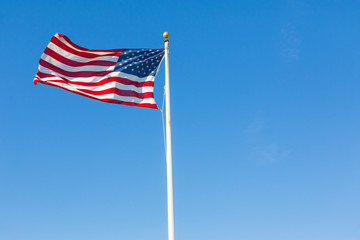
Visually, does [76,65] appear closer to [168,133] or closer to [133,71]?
[133,71]

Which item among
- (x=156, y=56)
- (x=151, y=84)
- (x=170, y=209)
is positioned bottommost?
(x=170, y=209)

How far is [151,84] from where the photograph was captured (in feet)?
69.5

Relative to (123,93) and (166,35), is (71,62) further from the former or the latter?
(166,35)

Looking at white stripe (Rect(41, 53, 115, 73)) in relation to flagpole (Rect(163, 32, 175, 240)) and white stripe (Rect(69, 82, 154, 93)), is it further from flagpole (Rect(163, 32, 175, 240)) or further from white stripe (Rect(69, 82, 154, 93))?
flagpole (Rect(163, 32, 175, 240))

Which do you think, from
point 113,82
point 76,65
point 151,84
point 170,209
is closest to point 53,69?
point 76,65

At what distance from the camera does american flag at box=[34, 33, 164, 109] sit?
20.5 meters

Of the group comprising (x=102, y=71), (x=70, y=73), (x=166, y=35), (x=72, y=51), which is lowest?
(x=70, y=73)

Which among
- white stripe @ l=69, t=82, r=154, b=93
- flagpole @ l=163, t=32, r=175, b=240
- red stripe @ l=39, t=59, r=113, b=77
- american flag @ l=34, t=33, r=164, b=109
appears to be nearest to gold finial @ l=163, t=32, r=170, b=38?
american flag @ l=34, t=33, r=164, b=109

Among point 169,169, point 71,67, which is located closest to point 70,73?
point 71,67

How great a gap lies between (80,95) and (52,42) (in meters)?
3.04

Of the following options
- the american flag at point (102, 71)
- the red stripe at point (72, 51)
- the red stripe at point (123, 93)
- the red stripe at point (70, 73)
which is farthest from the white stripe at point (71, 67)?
the red stripe at point (123, 93)

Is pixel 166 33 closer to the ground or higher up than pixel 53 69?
higher up

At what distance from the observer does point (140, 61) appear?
21.7m

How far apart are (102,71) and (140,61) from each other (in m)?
1.86
